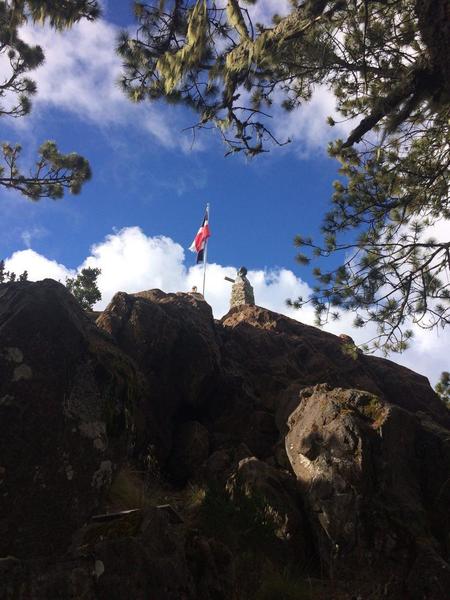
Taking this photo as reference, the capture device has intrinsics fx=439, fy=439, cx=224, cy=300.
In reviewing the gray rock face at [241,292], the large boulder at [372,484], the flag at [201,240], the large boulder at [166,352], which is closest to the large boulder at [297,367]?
the large boulder at [166,352]

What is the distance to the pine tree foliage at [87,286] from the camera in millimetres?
27375

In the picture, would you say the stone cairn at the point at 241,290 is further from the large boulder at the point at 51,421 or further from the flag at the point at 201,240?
the large boulder at the point at 51,421

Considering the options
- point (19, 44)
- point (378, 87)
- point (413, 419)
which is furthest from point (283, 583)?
point (19, 44)

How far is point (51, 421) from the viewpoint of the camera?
4863mm

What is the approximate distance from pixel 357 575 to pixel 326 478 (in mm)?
1615

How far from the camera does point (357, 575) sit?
22.6 feet

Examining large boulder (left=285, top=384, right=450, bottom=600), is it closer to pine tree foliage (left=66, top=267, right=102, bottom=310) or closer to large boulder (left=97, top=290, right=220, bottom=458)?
large boulder (left=97, top=290, right=220, bottom=458)

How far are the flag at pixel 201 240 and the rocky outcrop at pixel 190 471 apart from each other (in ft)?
43.2

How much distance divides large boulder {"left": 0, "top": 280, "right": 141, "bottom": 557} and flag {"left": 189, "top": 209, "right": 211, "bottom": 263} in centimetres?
2190

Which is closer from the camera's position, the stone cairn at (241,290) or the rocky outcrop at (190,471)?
the rocky outcrop at (190,471)

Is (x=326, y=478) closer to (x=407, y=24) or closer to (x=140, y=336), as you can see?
(x=140, y=336)

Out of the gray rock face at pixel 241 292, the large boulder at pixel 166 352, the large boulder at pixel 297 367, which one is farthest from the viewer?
the gray rock face at pixel 241 292

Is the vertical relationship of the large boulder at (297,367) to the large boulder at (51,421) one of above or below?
above

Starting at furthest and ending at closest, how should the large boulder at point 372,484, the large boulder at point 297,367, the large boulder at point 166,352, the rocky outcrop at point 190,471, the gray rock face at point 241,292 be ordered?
1. the gray rock face at point 241,292
2. the large boulder at point 297,367
3. the large boulder at point 166,352
4. the large boulder at point 372,484
5. the rocky outcrop at point 190,471
